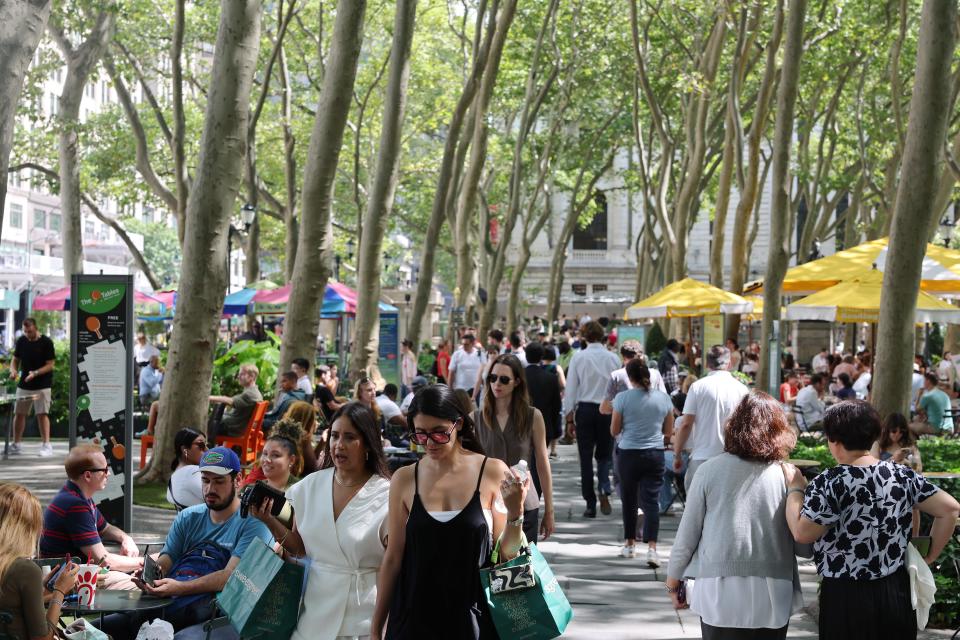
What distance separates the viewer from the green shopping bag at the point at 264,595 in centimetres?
476

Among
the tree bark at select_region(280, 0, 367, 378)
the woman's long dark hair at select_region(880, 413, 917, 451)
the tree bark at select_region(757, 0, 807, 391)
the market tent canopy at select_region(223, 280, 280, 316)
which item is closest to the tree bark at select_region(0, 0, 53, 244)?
the woman's long dark hair at select_region(880, 413, 917, 451)

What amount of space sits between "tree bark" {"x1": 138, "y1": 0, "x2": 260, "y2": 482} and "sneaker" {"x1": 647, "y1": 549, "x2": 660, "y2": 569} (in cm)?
455

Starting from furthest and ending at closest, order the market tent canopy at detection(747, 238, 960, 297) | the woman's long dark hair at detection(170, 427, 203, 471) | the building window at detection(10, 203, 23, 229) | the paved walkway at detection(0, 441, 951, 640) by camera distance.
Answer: the building window at detection(10, 203, 23, 229) < the market tent canopy at detection(747, 238, 960, 297) < the paved walkway at detection(0, 441, 951, 640) < the woman's long dark hair at detection(170, 427, 203, 471)

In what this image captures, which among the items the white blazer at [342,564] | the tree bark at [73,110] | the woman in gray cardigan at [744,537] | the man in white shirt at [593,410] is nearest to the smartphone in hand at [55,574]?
the white blazer at [342,564]

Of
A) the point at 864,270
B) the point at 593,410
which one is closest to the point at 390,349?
the point at 864,270

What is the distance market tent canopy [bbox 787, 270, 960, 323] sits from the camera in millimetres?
16047

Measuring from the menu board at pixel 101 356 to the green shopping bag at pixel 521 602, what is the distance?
563 centimetres

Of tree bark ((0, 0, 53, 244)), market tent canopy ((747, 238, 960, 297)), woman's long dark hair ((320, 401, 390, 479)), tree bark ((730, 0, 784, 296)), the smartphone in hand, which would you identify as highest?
tree bark ((730, 0, 784, 296))

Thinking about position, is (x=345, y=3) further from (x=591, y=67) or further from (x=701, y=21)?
(x=591, y=67)

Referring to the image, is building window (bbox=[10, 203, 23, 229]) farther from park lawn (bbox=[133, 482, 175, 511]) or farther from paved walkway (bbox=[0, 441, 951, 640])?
park lawn (bbox=[133, 482, 175, 511])

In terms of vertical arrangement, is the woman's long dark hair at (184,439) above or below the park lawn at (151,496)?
above

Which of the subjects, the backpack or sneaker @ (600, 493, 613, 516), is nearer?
the backpack

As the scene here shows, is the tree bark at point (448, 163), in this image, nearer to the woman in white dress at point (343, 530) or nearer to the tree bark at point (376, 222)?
the tree bark at point (376, 222)

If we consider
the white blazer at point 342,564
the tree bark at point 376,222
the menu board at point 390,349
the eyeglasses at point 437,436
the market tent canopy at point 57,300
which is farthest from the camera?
the market tent canopy at point 57,300
